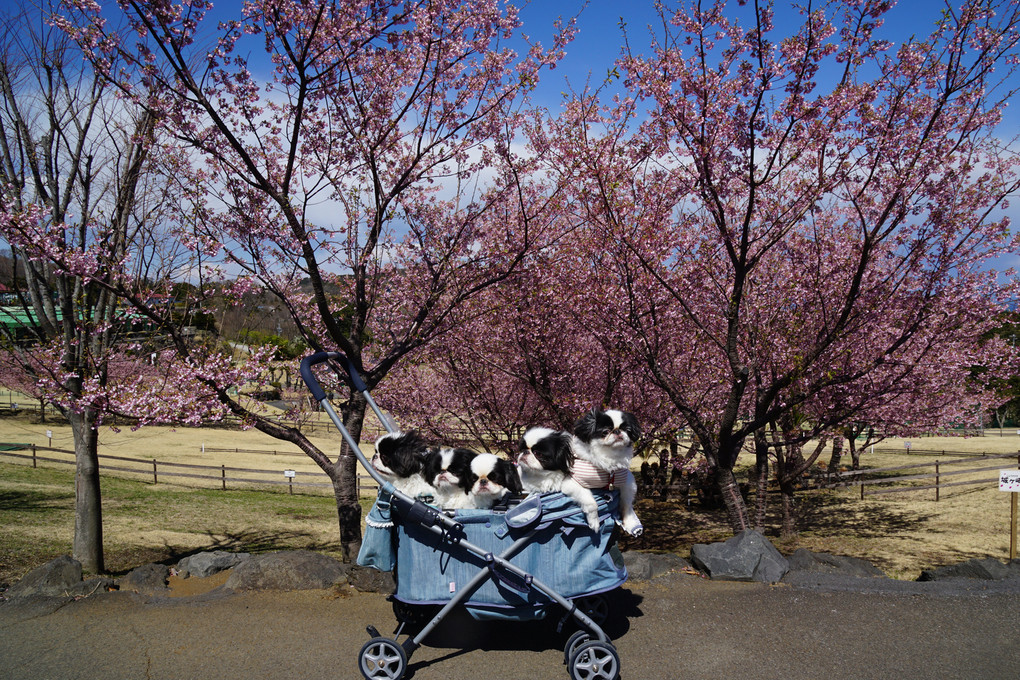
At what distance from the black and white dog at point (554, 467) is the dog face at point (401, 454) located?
68cm

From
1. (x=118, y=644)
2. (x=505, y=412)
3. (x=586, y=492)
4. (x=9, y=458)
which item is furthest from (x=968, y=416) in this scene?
(x=9, y=458)

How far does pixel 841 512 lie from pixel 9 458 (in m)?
23.7

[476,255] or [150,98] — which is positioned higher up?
[150,98]

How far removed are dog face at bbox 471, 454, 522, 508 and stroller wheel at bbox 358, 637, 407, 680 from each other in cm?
91

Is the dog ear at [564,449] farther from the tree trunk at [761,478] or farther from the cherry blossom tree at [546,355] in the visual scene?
→ the tree trunk at [761,478]

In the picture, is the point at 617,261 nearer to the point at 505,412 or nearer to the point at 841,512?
the point at 505,412

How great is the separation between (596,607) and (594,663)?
778 millimetres

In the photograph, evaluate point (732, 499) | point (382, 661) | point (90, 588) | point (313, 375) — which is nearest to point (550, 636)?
point (382, 661)

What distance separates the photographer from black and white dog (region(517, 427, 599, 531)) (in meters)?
3.79

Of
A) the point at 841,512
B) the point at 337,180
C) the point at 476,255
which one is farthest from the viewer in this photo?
the point at 841,512

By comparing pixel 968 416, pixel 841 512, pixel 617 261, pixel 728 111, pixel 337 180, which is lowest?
pixel 841 512

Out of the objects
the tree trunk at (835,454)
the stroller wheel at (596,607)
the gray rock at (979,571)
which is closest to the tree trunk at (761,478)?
the gray rock at (979,571)

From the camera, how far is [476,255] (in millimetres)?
6984

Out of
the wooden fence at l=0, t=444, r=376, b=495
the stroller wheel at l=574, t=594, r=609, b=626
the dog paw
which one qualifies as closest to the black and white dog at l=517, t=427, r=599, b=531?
the dog paw
